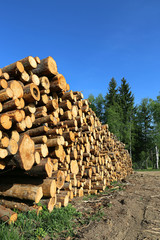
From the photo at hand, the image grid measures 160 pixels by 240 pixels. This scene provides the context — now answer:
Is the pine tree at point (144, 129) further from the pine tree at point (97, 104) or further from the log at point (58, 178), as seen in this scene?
the log at point (58, 178)

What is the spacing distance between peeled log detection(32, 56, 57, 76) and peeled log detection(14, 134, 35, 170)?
Result: 144 cm

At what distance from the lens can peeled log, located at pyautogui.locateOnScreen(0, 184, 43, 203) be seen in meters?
3.03

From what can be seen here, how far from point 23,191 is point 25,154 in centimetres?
77

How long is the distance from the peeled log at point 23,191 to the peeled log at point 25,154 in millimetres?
476

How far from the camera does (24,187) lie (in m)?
3.18

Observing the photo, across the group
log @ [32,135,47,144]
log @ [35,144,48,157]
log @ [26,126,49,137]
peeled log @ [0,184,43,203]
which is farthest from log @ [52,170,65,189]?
log @ [26,126,49,137]

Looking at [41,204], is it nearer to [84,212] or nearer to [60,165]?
[84,212]

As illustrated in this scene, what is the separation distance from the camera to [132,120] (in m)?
30.1

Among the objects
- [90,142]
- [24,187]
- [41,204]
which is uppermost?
[90,142]

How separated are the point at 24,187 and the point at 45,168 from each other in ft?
1.83

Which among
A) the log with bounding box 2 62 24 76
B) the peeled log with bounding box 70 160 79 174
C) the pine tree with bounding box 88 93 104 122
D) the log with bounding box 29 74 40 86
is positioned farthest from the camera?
the pine tree with bounding box 88 93 104 122

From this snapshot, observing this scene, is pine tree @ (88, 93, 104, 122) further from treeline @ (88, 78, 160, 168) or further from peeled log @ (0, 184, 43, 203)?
peeled log @ (0, 184, 43, 203)

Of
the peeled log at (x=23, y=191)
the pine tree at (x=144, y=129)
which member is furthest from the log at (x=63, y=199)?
the pine tree at (x=144, y=129)

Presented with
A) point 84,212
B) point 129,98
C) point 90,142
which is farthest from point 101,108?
point 84,212
